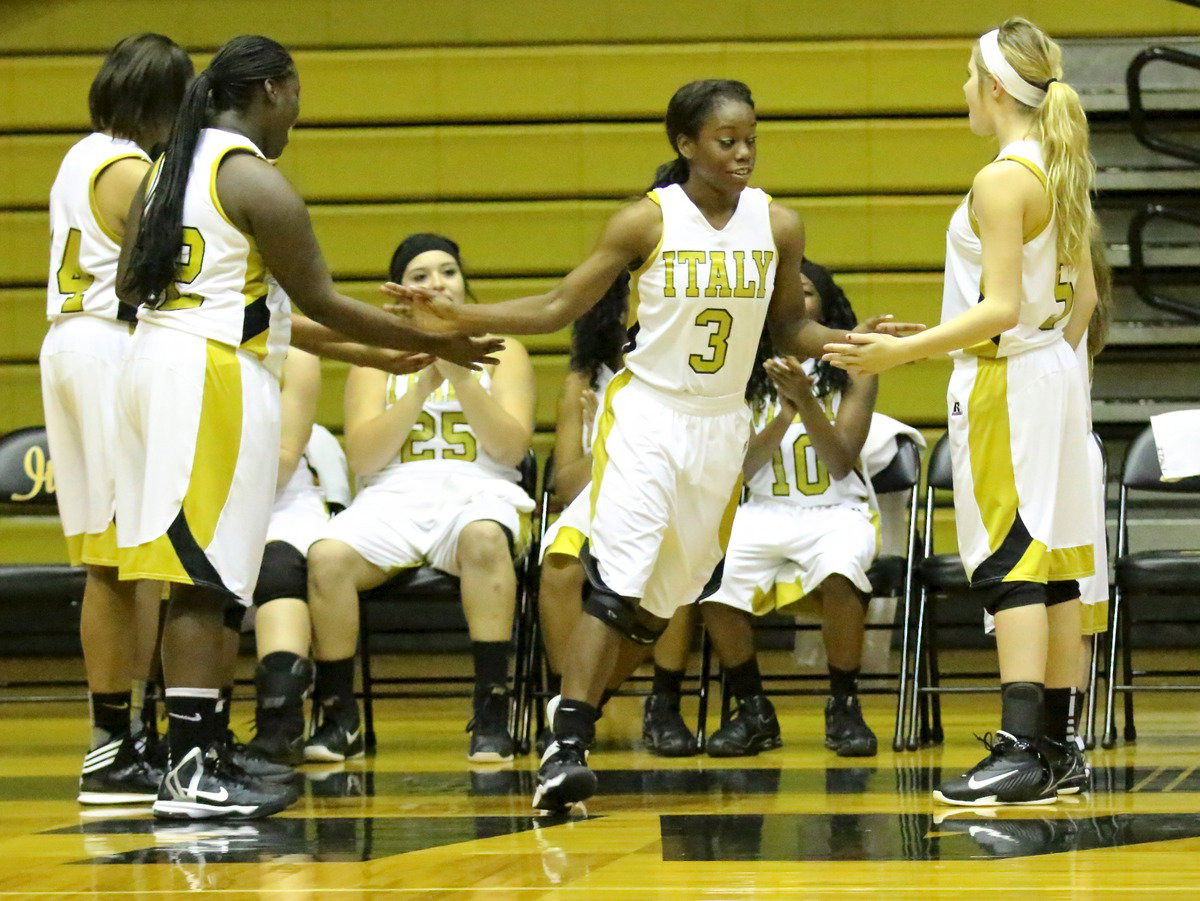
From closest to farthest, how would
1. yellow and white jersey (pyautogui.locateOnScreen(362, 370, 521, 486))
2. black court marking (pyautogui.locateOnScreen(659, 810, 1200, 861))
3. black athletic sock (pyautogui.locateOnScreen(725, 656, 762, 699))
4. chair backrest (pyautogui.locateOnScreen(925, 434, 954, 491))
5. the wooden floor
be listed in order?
1. the wooden floor
2. black court marking (pyautogui.locateOnScreen(659, 810, 1200, 861))
3. black athletic sock (pyautogui.locateOnScreen(725, 656, 762, 699))
4. yellow and white jersey (pyautogui.locateOnScreen(362, 370, 521, 486))
5. chair backrest (pyautogui.locateOnScreen(925, 434, 954, 491))

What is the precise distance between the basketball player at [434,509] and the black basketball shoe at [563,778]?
1.04 m

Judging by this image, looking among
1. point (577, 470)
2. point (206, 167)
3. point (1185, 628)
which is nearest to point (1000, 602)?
point (577, 470)

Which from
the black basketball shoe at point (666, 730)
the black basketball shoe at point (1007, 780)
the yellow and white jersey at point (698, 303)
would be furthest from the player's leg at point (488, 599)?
the black basketball shoe at point (1007, 780)

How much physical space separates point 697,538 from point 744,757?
1.13 m

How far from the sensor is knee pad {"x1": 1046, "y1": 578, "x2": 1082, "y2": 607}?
12.1 feet

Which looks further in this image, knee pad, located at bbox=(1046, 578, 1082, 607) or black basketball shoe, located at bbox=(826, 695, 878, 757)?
black basketball shoe, located at bbox=(826, 695, 878, 757)

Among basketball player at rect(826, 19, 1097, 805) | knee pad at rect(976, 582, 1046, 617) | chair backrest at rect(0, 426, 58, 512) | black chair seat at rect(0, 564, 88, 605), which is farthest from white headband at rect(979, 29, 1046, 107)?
chair backrest at rect(0, 426, 58, 512)

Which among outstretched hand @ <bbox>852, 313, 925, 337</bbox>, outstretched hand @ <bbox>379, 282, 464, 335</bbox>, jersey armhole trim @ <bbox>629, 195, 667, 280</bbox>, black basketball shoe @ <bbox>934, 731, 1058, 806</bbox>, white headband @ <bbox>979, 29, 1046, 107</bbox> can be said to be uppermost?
white headband @ <bbox>979, 29, 1046, 107</bbox>

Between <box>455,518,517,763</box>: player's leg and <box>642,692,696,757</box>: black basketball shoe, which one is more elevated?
<box>455,518,517,763</box>: player's leg

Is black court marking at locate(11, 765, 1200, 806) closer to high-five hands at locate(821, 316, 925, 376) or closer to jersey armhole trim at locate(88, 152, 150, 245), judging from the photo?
high-five hands at locate(821, 316, 925, 376)

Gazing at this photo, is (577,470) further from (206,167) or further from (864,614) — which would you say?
(206,167)

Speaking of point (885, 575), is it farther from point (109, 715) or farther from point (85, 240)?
point (85, 240)

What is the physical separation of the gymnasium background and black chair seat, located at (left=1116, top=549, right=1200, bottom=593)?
68.2 inches

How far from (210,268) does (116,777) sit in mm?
1265
